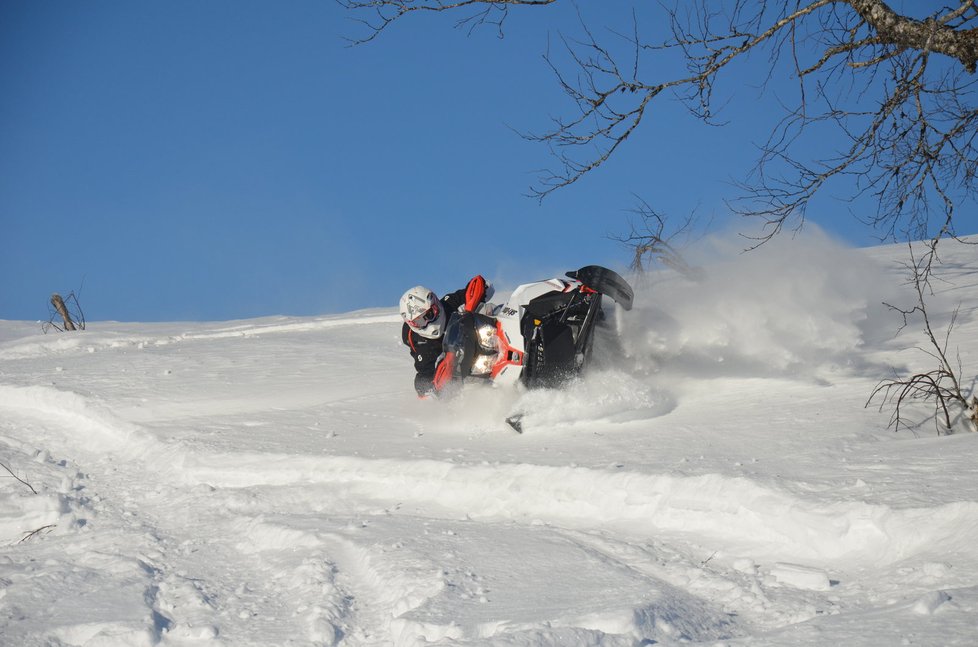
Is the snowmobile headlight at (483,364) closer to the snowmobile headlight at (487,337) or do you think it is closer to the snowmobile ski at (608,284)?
the snowmobile headlight at (487,337)

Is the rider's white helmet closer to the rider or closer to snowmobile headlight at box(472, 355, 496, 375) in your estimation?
the rider

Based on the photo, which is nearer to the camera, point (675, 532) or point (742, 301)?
point (675, 532)

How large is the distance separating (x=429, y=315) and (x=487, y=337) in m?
0.70

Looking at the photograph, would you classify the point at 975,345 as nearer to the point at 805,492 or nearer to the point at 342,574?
the point at 805,492

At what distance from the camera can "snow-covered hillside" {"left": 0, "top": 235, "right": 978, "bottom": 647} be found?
4336mm

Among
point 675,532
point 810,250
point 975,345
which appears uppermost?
point 810,250

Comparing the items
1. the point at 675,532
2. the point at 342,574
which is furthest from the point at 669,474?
the point at 342,574

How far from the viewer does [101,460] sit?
8594 millimetres

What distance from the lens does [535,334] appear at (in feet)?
27.6

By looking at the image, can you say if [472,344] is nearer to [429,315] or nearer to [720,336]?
[429,315]

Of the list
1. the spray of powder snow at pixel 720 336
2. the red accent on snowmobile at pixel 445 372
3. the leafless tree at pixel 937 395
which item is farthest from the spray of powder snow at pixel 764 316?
the red accent on snowmobile at pixel 445 372

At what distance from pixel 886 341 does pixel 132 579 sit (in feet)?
24.5

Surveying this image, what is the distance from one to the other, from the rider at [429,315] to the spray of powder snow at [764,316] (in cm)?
159

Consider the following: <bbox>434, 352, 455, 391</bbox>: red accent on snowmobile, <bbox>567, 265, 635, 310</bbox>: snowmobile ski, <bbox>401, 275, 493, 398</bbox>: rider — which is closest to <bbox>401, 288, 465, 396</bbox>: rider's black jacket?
<bbox>401, 275, 493, 398</bbox>: rider
